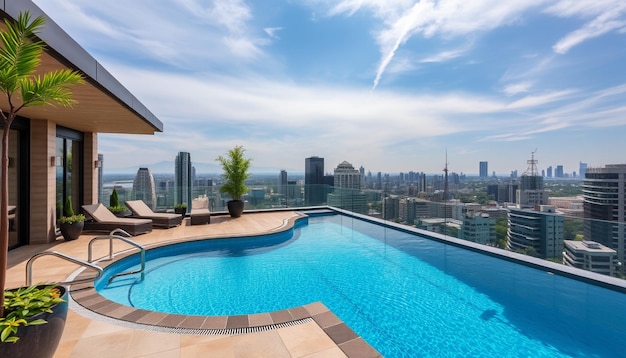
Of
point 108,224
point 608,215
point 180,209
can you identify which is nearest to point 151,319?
point 108,224

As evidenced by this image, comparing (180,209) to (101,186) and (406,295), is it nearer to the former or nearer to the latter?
(101,186)

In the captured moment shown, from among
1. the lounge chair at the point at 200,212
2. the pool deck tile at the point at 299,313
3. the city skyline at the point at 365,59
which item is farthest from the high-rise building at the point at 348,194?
the pool deck tile at the point at 299,313

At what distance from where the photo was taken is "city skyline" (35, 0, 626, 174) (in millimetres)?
7270

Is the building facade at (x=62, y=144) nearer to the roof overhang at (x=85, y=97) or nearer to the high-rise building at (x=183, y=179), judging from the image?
the roof overhang at (x=85, y=97)

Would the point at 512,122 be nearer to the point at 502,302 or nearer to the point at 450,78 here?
the point at 450,78

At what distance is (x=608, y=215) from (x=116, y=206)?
1270 centimetres

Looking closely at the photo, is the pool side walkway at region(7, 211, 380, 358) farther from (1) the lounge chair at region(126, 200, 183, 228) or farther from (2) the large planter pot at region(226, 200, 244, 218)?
(2) the large planter pot at region(226, 200, 244, 218)

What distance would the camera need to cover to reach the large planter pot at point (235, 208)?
37.1 ft

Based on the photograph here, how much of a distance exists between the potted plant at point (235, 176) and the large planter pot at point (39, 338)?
906cm

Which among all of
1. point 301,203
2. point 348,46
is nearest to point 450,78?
point 348,46

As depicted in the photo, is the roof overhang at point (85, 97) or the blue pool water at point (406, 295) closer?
the roof overhang at point (85, 97)

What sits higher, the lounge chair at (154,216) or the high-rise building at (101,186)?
the high-rise building at (101,186)

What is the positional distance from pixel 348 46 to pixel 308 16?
5.02 ft

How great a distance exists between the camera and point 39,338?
6.82 feet
